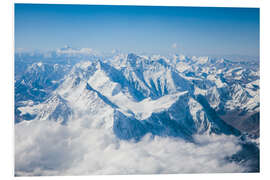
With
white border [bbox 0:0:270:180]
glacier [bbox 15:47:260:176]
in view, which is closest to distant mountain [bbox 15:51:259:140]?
glacier [bbox 15:47:260:176]

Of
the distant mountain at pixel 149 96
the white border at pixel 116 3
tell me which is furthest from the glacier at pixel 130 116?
the white border at pixel 116 3

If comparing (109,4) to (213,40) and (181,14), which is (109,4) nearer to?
(181,14)

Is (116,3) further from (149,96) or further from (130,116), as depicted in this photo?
(130,116)

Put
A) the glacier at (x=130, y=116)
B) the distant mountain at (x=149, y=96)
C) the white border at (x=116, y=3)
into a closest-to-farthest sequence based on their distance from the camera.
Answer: the white border at (x=116, y=3) < the glacier at (x=130, y=116) < the distant mountain at (x=149, y=96)

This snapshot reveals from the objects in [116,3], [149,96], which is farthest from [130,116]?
[116,3]

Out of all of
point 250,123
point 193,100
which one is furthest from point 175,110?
point 250,123

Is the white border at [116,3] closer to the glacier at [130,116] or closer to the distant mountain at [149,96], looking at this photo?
the glacier at [130,116]
